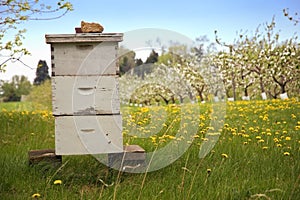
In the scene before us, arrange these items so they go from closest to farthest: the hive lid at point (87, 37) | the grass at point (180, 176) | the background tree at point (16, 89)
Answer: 1. the grass at point (180, 176)
2. the hive lid at point (87, 37)
3. the background tree at point (16, 89)

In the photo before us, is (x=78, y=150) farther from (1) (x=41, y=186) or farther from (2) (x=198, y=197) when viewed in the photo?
(2) (x=198, y=197)

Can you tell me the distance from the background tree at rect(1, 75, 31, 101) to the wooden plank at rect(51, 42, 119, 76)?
35.6 meters

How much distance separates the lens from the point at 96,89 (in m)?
4.18

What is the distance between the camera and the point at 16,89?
38.7 meters

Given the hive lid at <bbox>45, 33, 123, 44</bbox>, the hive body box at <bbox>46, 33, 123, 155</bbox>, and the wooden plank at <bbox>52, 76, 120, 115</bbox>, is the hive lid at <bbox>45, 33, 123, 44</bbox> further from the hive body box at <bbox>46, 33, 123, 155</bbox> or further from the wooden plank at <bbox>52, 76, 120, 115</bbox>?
the wooden plank at <bbox>52, 76, 120, 115</bbox>

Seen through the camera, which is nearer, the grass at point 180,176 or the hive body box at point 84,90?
the grass at point 180,176

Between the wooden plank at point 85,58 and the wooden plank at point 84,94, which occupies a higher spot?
the wooden plank at point 85,58

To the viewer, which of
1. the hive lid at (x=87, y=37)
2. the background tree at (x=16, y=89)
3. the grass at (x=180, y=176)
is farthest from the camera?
the background tree at (x=16, y=89)

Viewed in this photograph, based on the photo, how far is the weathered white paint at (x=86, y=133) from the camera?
13.8ft

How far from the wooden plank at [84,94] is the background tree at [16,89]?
3557 centimetres

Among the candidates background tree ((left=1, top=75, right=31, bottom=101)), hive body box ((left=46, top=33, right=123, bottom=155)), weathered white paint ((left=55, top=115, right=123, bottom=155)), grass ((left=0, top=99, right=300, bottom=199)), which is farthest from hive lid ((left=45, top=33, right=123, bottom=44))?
background tree ((left=1, top=75, right=31, bottom=101))

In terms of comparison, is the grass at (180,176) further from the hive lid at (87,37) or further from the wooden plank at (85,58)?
the hive lid at (87,37)

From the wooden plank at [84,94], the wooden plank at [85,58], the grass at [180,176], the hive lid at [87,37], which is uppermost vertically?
the hive lid at [87,37]

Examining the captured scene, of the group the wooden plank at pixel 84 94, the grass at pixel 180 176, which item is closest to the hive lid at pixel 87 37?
the wooden plank at pixel 84 94
